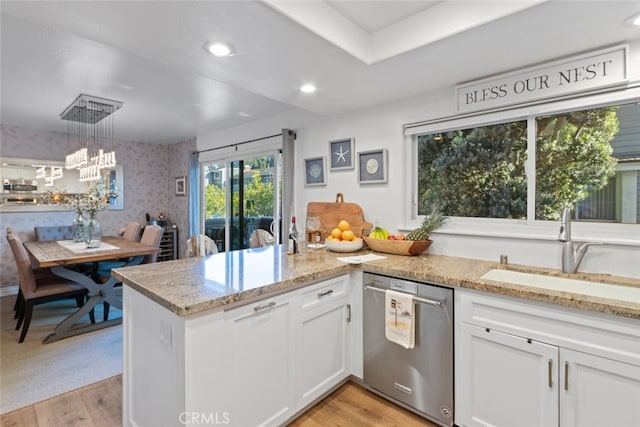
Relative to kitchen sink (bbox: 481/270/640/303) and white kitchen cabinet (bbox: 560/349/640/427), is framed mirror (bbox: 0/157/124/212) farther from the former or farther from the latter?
white kitchen cabinet (bbox: 560/349/640/427)

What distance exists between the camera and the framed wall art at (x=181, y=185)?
5445 mm

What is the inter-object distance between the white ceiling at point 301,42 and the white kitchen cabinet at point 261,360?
142 cm

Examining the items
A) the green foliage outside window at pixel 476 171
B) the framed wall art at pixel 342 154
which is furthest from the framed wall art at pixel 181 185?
the green foliage outside window at pixel 476 171

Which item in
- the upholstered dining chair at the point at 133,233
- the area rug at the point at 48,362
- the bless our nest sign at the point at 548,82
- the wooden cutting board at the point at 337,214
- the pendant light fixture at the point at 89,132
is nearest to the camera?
the bless our nest sign at the point at 548,82

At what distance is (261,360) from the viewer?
1.58 metres

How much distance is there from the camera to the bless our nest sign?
1.76 meters

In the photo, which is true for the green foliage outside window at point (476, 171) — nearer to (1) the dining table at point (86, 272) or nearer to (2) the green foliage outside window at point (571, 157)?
(2) the green foliage outside window at point (571, 157)

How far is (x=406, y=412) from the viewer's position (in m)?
1.95

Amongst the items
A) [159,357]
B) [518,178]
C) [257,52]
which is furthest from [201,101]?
[518,178]

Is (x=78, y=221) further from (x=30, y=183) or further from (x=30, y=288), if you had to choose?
(x=30, y=183)

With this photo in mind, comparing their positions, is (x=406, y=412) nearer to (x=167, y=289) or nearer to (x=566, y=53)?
(x=167, y=289)

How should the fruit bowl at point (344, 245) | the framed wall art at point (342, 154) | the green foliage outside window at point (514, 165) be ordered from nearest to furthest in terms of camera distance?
the green foliage outside window at point (514, 165) → the fruit bowl at point (344, 245) → the framed wall art at point (342, 154)

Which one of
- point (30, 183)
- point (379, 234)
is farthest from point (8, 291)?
point (379, 234)

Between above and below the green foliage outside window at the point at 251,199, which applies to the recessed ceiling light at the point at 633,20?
above
